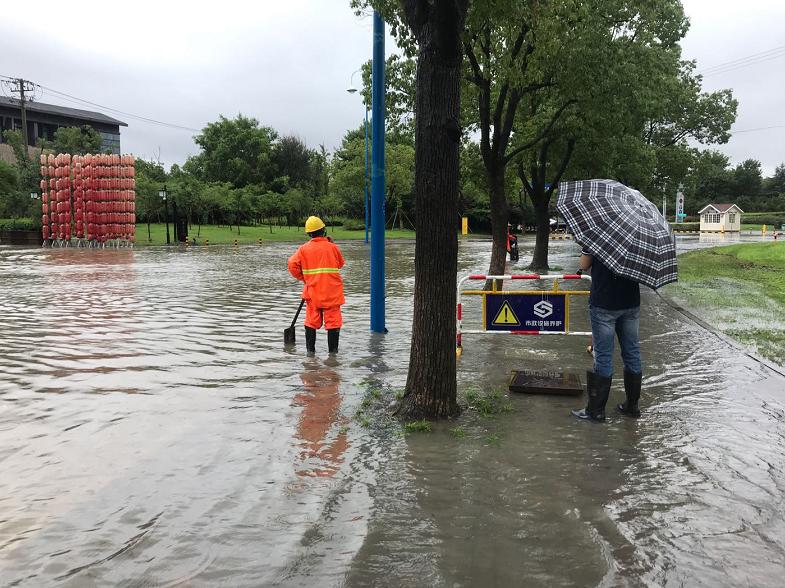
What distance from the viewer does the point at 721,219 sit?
6625 centimetres

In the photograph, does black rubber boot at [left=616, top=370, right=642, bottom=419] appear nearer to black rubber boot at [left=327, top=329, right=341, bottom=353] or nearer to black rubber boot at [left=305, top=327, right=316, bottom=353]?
black rubber boot at [left=327, top=329, right=341, bottom=353]

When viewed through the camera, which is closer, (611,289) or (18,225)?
(611,289)

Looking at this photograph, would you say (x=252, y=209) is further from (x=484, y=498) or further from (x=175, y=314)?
(x=484, y=498)

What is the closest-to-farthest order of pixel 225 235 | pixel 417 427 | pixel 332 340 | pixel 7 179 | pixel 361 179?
pixel 417 427, pixel 332 340, pixel 7 179, pixel 225 235, pixel 361 179

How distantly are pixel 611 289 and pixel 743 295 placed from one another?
11173mm

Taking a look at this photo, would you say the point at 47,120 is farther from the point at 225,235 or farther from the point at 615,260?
the point at 615,260

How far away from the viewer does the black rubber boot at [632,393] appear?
5688 mm

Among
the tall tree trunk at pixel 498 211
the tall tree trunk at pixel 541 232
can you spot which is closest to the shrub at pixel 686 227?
the tall tree trunk at pixel 541 232

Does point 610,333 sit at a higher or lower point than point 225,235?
lower

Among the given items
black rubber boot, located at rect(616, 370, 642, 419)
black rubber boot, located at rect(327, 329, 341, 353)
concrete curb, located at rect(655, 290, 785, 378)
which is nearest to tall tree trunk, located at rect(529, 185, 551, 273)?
concrete curb, located at rect(655, 290, 785, 378)

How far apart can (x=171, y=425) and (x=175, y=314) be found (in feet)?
22.0

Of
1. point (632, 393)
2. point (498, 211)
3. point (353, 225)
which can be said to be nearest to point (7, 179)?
point (353, 225)

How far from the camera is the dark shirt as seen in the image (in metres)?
5.40

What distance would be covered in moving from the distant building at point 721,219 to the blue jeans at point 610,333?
217 ft
